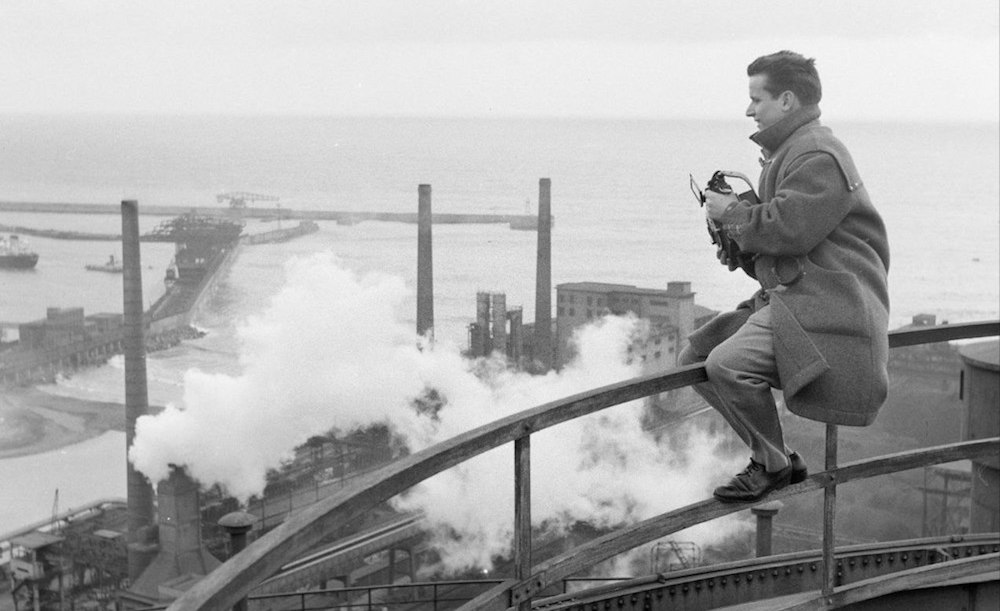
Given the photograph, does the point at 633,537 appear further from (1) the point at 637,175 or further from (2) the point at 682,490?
(2) the point at 682,490

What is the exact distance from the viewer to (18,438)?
23656mm

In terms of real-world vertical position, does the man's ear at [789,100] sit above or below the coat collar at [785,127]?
above

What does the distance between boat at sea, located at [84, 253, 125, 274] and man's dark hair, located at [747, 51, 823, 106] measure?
2342cm

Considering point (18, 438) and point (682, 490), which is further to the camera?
point (682, 490)

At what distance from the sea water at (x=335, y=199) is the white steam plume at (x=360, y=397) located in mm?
600

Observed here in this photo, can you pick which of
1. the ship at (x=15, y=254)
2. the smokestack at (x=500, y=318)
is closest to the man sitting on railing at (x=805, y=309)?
the smokestack at (x=500, y=318)

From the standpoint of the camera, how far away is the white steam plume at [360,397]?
2239cm

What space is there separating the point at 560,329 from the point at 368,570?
7034mm

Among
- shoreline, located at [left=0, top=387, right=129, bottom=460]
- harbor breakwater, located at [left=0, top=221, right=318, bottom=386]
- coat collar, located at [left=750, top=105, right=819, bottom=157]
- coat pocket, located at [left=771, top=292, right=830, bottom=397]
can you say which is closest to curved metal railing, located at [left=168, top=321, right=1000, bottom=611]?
coat pocket, located at [left=771, top=292, right=830, bottom=397]

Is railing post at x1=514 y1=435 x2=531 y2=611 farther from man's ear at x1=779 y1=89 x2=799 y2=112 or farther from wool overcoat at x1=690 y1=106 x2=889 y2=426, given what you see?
man's ear at x1=779 y1=89 x2=799 y2=112

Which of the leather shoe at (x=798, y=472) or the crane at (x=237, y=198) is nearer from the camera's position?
the leather shoe at (x=798, y=472)

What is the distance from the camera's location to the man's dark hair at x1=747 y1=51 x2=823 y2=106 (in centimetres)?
162

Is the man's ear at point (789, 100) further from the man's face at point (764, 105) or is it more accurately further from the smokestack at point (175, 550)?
the smokestack at point (175, 550)

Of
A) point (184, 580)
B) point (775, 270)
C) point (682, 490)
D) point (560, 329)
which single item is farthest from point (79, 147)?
point (775, 270)
